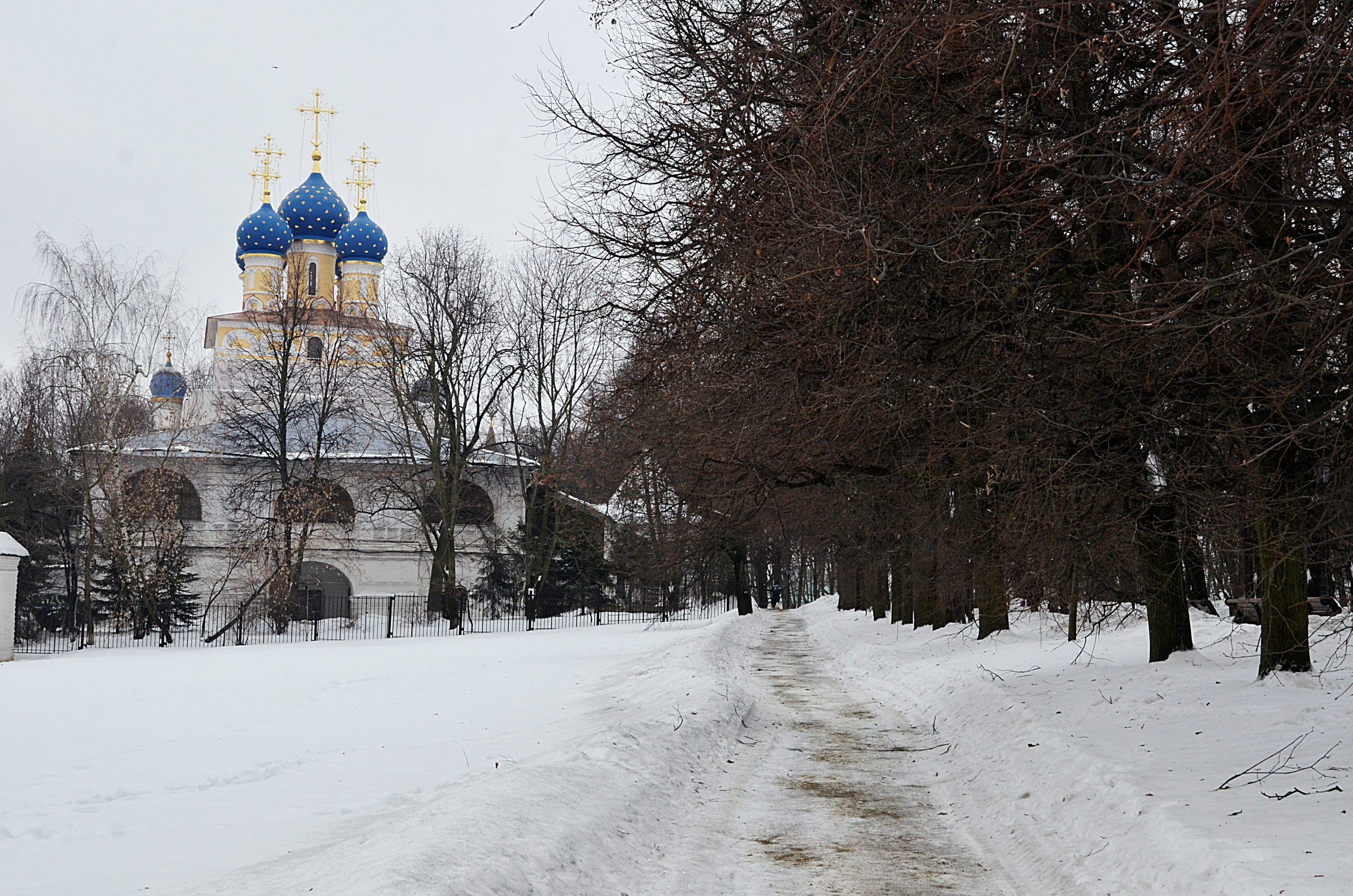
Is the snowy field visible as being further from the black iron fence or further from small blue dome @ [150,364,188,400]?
small blue dome @ [150,364,188,400]

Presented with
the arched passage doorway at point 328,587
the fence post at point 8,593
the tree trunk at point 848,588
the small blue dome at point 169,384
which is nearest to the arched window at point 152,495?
the small blue dome at point 169,384

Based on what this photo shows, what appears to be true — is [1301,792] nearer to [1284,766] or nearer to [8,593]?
[1284,766]

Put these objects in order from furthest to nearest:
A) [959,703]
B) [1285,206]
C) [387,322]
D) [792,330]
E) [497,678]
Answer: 1. [387,322]
2. [497,678]
3. [959,703]
4. [792,330]
5. [1285,206]

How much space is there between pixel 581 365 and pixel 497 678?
2288 cm

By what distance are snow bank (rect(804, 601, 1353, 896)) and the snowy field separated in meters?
0.03

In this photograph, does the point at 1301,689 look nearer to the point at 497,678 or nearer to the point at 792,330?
the point at 792,330

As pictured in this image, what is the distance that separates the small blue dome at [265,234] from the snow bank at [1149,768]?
4783 cm

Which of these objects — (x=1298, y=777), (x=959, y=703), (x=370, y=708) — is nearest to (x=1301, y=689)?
(x=1298, y=777)

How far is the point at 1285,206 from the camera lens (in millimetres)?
6184

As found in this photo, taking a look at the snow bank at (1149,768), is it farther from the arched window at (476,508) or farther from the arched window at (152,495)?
the arched window at (476,508)

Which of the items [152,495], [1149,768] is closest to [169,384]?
[152,495]

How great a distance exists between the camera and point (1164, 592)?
1291 cm

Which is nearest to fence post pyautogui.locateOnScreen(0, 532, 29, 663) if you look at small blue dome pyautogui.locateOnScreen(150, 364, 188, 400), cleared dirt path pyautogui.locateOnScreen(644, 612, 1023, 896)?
small blue dome pyautogui.locateOnScreen(150, 364, 188, 400)

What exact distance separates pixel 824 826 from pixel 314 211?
174 ft
